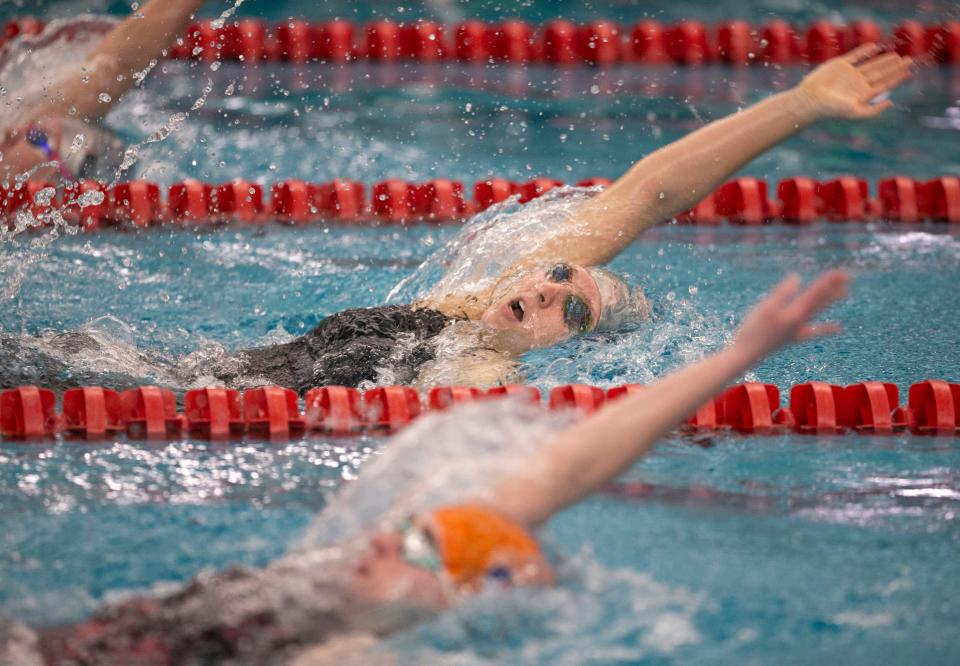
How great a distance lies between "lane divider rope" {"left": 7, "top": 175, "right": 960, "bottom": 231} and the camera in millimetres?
4504

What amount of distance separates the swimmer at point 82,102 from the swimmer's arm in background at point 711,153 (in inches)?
50.5

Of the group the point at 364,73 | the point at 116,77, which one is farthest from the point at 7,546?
the point at 364,73

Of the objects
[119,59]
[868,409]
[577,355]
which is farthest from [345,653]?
[119,59]

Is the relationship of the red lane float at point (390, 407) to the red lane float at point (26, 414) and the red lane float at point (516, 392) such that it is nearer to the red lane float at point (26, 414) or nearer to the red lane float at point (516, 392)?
the red lane float at point (516, 392)

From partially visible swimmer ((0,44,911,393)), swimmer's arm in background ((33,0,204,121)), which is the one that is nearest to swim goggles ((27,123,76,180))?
swimmer's arm in background ((33,0,204,121))

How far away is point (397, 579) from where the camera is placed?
166cm

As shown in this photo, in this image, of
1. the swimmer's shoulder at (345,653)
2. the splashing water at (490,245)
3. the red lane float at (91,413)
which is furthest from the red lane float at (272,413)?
the swimmer's shoulder at (345,653)

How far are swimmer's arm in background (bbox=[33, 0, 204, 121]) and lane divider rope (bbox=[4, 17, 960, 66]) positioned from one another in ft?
8.08

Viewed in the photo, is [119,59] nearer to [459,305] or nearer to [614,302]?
[459,305]

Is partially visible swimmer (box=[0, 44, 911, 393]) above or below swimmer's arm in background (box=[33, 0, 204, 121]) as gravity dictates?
below

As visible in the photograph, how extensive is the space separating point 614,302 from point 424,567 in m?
1.64

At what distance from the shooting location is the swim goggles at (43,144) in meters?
3.87

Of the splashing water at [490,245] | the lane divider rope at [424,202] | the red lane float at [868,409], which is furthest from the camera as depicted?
the lane divider rope at [424,202]

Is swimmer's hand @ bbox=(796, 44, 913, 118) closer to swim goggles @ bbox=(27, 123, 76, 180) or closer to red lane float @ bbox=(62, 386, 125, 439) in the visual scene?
red lane float @ bbox=(62, 386, 125, 439)
